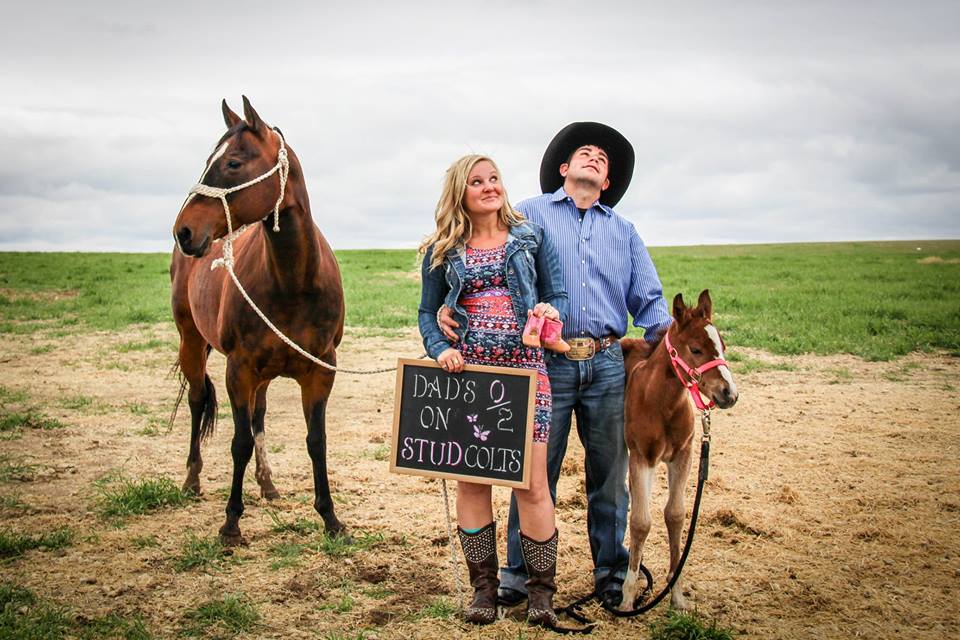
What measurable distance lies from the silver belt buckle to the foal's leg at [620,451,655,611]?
0.65m

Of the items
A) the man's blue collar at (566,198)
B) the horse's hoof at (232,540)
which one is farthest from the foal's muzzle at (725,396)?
the horse's hoof at (232,540)

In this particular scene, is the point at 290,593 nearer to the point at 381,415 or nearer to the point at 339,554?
the point at 339,554

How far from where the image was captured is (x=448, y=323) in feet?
12.1

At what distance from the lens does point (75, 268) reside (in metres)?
28.9

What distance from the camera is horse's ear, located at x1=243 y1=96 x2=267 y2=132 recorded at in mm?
4418

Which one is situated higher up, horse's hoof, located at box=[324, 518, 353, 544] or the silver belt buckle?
the silver belt buckle

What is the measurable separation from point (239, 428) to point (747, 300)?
14.7m

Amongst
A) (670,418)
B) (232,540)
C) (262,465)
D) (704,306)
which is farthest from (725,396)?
(262,465)

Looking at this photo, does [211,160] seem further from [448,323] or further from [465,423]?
[465,423]

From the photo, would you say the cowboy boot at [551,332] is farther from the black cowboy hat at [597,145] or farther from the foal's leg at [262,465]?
the foal's leg at [262,465]

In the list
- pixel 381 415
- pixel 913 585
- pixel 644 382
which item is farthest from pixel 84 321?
pixel 913 585

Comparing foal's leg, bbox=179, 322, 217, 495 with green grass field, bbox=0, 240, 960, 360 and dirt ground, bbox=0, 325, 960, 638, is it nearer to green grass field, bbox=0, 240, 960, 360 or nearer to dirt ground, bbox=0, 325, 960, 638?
dirt ground, bbox=0, 325, 960, 638

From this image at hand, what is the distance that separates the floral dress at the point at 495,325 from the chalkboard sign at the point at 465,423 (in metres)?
0.10

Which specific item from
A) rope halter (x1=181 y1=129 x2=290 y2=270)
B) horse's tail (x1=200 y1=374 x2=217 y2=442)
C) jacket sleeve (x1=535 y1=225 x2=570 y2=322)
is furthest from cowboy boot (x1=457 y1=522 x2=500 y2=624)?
horse's tail (x1=200 y1=374 x2=217 y2=442)
